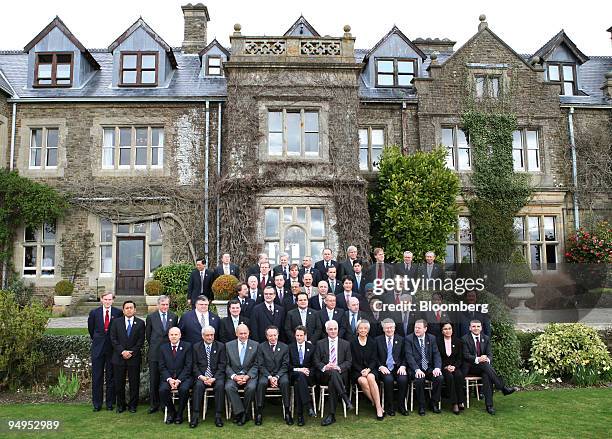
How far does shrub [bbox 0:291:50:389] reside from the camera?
30.8 ft

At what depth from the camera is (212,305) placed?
12.7 meters

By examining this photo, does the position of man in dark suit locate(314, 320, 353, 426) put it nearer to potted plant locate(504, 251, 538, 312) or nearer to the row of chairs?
the row of chairs

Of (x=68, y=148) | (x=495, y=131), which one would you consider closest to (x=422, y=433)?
(x=495, y=131)

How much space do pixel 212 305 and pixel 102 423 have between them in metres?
5.30

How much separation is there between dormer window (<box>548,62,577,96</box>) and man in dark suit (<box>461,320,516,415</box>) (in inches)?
595

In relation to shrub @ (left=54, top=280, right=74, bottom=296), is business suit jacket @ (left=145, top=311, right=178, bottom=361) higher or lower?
lower

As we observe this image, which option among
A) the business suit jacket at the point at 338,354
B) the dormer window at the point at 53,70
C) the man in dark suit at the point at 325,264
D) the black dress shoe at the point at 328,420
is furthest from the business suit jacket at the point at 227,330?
the dormer window at the point at 53,70

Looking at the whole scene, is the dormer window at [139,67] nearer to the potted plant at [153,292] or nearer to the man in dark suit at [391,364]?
the potted plant at [153,292]

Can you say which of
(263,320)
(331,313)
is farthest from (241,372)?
(331,313)

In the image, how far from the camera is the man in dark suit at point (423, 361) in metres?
8.14

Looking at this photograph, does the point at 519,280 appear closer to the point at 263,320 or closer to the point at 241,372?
the point at 263,320

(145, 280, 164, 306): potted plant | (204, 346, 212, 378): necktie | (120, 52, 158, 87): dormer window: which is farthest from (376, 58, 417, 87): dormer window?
(204, 346, 212, 378): necktie

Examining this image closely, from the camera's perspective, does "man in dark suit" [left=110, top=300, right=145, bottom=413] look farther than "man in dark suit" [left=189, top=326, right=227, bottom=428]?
Yes

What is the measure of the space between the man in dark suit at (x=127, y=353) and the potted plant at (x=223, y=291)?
360 cm
